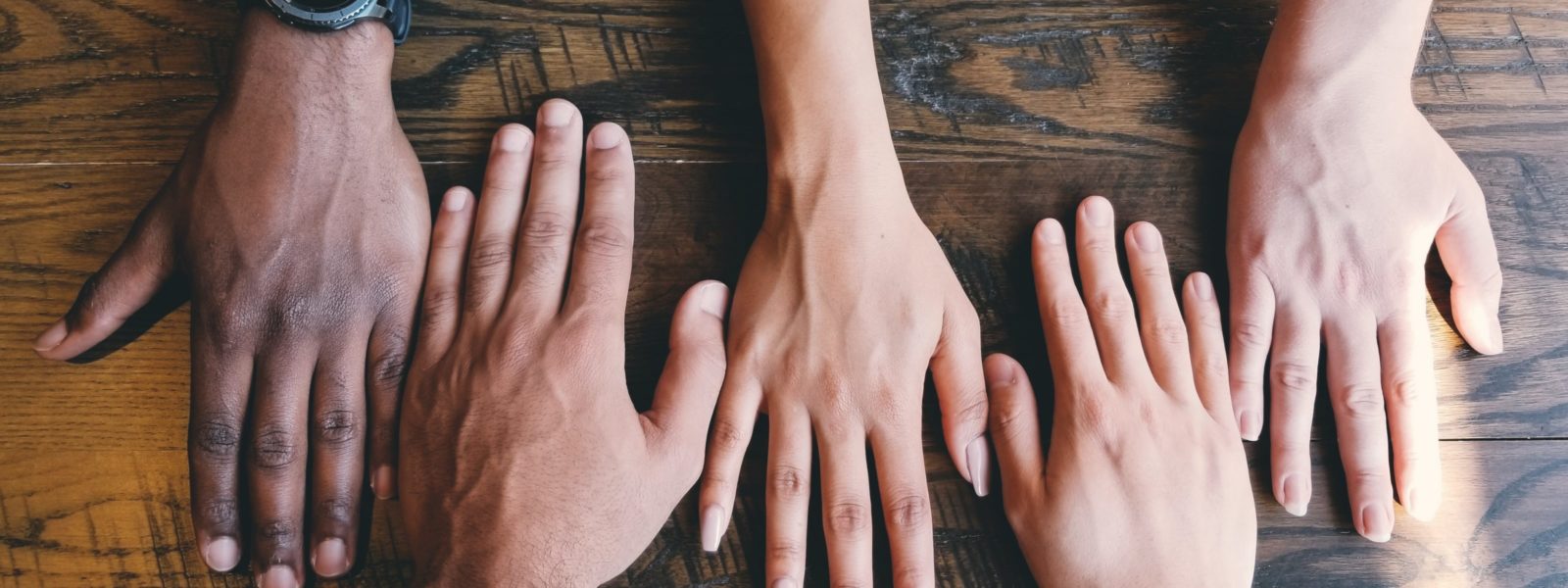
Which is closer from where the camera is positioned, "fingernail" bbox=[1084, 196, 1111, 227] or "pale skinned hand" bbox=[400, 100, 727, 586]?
"pale skinned hand" bbox=[400, 100, 727, 586]

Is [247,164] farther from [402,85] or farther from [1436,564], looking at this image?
[1436,564]

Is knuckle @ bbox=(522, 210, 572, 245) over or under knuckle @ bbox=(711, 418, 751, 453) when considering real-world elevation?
over

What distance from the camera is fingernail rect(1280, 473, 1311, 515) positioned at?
866 mm

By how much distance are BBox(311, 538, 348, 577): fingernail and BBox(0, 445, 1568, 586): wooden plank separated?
0.03 metres

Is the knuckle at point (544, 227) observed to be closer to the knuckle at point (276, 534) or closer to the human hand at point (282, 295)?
the human hand at point (282, 295)

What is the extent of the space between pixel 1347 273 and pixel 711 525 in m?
0.71

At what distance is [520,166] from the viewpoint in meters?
0.88

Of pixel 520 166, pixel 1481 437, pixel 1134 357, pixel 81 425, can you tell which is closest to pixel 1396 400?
Answer: pixel 1481 437

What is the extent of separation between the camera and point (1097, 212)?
902 mm

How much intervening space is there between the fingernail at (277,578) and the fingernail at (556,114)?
1.65 feet

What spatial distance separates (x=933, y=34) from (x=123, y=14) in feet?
2.87

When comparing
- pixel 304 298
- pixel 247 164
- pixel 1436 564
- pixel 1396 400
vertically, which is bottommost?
pixel 1436 564

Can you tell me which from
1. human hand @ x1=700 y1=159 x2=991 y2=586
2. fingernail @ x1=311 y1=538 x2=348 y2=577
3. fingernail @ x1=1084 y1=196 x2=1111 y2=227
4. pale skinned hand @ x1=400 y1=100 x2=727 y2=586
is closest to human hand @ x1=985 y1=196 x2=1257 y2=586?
fingernail @ x1=1084 y1=196 x2=1111 y2=227

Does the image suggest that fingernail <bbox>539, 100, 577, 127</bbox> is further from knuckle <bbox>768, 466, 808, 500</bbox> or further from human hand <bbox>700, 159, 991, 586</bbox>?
knuckle <bbox>768, 466, 808, 500</bbox>
